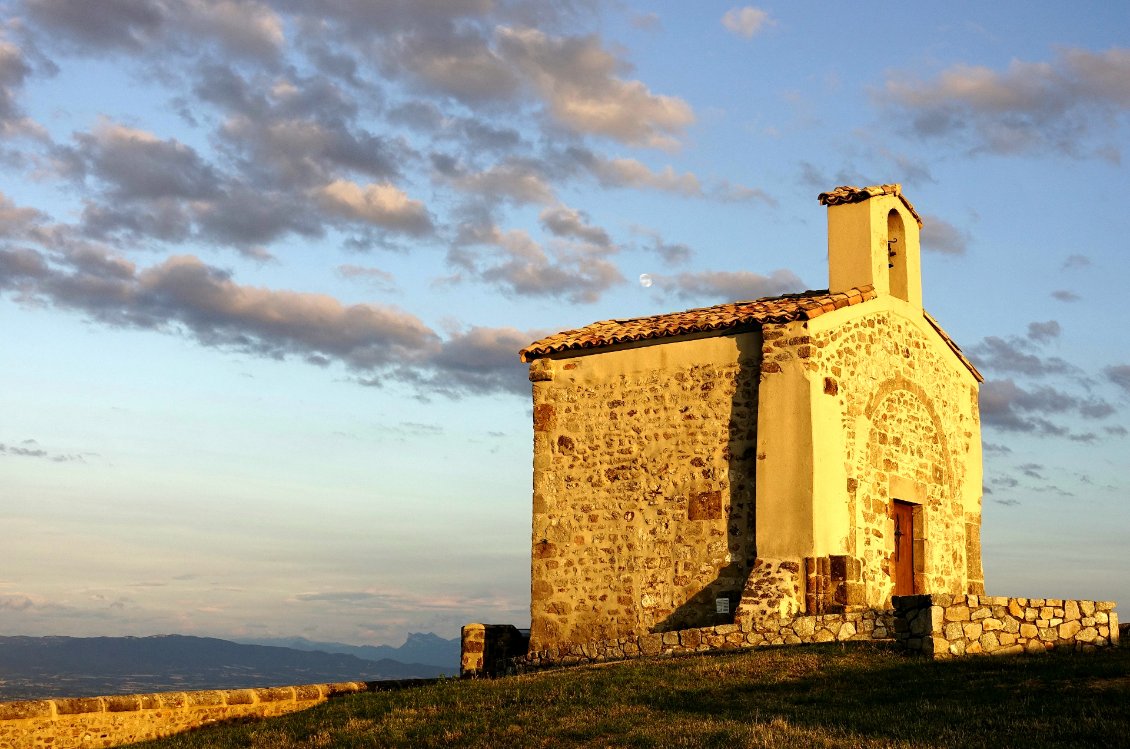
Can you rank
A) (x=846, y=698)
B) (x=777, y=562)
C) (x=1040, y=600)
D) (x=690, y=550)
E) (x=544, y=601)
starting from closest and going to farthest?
(x=846, y=698) < (x=1040, y=600) < (x=777, y=562) < (x=690, y=550) < (x=544, y=601)

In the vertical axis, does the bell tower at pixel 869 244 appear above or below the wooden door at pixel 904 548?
above

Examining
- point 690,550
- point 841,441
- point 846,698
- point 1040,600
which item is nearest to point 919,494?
point 841,441

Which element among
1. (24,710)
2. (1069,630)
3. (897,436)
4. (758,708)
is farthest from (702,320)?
(24,710)

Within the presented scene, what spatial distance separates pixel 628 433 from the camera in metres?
20.3

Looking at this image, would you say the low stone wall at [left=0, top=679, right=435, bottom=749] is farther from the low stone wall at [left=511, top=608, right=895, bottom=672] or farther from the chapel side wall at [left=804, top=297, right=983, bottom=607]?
the chapel side wall at [left=804, top=297, right=983, bottom=607]

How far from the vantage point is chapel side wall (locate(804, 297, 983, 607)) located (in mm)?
18625

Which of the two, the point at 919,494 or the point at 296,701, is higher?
the point at 919,494

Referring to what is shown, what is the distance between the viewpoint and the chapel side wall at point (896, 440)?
1862 cm

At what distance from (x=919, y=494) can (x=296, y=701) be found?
1099 centimetres

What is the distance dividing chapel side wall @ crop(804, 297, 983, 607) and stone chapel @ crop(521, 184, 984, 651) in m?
0.04

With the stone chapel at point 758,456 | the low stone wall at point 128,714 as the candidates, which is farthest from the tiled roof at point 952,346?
the low stone wall at point 128,714

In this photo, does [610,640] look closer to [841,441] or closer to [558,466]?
[558,466]

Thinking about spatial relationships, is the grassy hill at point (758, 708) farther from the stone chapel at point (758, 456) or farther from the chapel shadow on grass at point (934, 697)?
the stone chapel at point (758, 456)

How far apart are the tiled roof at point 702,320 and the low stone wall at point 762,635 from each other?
4.72 metres
